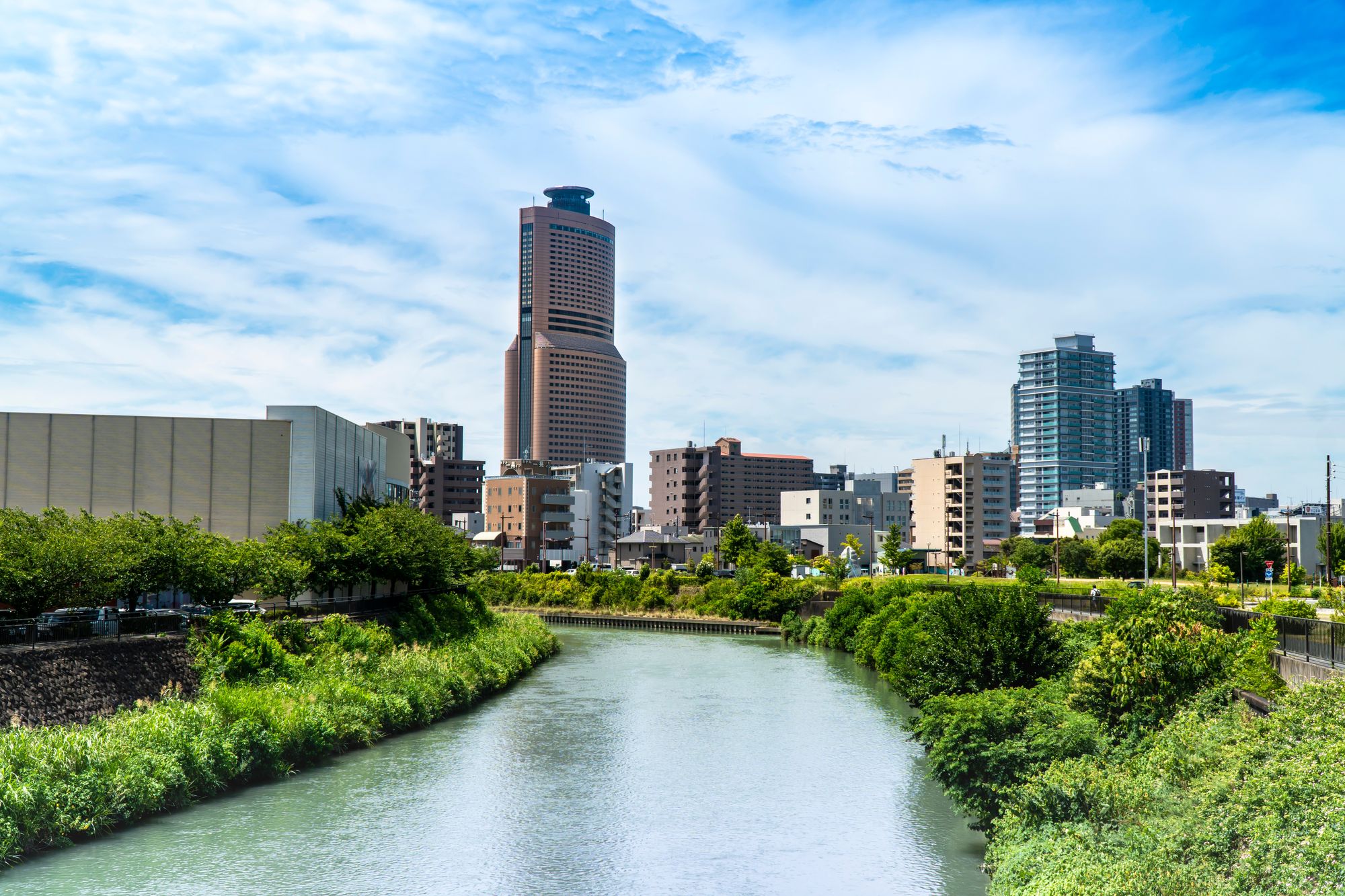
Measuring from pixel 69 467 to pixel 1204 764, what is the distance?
5163cm

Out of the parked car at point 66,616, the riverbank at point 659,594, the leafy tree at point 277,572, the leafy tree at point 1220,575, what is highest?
the leafy tree at point 277,572

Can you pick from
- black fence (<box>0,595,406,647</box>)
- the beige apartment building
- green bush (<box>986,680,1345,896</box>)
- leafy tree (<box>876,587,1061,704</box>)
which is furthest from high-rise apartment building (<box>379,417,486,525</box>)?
green bush (<box>986,680,1345,896</box>)

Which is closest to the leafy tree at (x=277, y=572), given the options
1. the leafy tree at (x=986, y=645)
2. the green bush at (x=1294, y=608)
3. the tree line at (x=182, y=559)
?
the tree line at (x=182, y=559)

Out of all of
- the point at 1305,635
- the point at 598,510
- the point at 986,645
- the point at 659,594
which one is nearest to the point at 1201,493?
the point at 598,510

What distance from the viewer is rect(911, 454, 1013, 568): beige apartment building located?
144375mm

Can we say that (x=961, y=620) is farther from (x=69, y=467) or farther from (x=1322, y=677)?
(x=69, y=467)

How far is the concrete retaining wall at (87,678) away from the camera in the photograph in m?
28.0

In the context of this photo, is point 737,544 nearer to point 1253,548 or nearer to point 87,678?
point 1253,548

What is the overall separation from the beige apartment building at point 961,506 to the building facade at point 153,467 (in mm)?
101349

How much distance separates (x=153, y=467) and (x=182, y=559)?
1822 centimetres

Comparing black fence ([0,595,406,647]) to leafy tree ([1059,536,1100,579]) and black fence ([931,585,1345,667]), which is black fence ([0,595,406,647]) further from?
leafy tree ([1059,536,1100,579])

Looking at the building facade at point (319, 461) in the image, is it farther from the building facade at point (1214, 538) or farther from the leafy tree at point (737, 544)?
the building facade at point (1214, 538)

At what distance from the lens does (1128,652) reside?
28.1m

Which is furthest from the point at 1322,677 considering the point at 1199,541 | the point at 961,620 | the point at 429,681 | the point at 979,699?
the point at 1199,541
